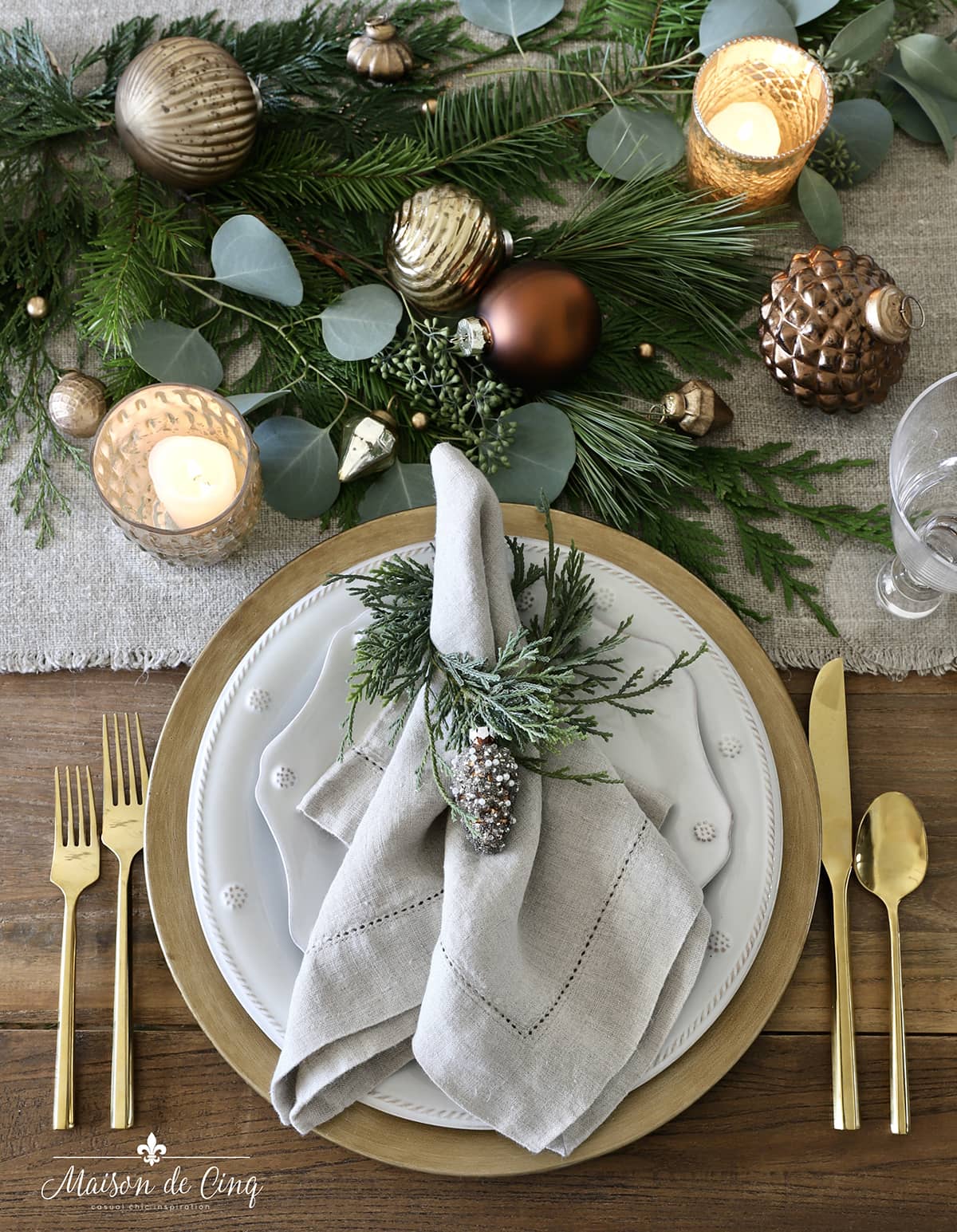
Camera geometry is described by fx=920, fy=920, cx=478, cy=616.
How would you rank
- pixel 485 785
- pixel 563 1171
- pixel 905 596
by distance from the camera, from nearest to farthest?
pixel 485 785, pixel 563 1171, pixel 905 596

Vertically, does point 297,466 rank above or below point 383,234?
below

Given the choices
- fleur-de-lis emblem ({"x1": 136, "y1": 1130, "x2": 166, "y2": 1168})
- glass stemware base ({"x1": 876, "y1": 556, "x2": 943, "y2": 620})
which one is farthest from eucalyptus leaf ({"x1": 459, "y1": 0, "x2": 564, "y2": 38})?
fleur-de-lis emblem ({"x1": 136, "y1": 1130, "x2": 166, "y2": 1168})

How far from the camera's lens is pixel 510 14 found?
0.86 metres

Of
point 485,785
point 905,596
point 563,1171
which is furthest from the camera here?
point 905,596

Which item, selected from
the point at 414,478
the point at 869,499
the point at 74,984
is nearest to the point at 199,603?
the point at 414,478

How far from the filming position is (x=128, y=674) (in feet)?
2.57

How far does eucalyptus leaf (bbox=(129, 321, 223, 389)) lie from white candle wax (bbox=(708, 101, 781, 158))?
0.49m

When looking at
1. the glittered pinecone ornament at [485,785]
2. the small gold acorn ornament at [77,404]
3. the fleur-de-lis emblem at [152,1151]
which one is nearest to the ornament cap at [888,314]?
the glittered pinecone ornament at [485,785]

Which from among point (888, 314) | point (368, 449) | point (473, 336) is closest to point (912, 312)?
point (888, 314)

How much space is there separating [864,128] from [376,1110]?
909mm

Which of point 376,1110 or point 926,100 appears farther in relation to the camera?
point 926,100

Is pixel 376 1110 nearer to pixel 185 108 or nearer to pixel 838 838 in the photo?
pixel 838 838

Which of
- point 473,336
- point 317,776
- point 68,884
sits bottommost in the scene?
point 68,884

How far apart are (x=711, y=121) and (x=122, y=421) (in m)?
0.58
